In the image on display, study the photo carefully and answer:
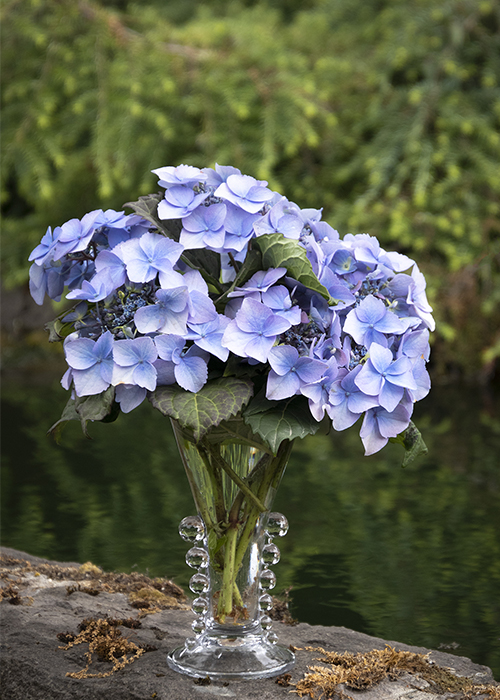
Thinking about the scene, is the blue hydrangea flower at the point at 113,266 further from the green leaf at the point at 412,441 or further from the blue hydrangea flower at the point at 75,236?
the green leaf at the point at 412,441

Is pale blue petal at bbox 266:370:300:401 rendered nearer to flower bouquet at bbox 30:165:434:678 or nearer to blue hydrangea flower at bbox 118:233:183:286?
flower bouquet at bbox 30:165:434:678

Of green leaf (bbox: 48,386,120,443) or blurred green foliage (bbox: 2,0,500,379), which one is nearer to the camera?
green leaf (bbox: 48,386,120,443)

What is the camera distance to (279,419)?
1.96 ft

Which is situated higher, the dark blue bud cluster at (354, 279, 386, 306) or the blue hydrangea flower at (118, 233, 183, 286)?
the blue hydrangea flower at (118, 233, 183, 286)

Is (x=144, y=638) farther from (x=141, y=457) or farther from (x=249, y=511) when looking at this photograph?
(x=141, y=457)

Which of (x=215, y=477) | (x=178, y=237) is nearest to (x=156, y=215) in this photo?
(x=178, y=237)

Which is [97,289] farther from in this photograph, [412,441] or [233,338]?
[412,441]

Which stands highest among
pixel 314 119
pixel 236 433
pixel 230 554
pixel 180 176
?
pixel 314 119

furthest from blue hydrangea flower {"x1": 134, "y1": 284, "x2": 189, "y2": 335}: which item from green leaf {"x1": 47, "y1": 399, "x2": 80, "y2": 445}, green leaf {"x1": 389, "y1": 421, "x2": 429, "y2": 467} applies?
green leaf {"x1": 389, "y1": 421, "x2": 429, "y2": 467}

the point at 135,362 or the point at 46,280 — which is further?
the point at 46,280

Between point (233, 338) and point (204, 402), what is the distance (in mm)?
53

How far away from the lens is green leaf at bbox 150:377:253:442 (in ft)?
1.83

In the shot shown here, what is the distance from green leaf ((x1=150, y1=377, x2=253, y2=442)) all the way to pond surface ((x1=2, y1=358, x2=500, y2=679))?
0.39m

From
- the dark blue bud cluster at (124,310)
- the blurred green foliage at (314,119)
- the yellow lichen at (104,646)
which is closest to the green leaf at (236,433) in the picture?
the dark blue bud cluster at (124,310)
